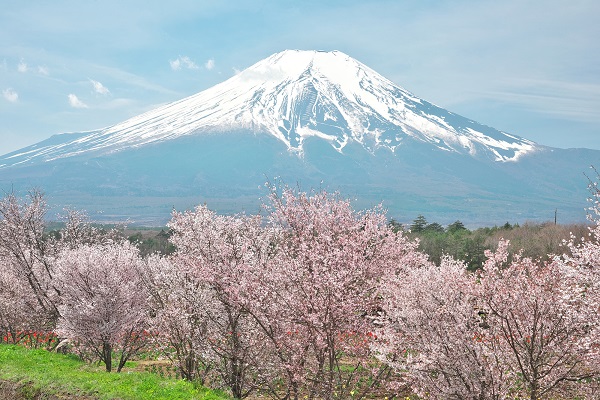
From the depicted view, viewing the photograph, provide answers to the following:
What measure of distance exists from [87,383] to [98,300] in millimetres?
3480

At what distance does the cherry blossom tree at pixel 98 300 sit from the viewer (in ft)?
56.8

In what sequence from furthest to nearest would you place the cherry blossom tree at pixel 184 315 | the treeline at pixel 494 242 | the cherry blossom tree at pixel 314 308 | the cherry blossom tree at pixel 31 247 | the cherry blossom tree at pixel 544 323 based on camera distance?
1. the treeline at pixel 494 242
2. the cherry blossom tree at pixel 31 247
3. the cherry blossom tree at pixel 184 315
4. the cherry blossom tree at pixel 314 308
5. the cherry blossom tree at pixel 544 323

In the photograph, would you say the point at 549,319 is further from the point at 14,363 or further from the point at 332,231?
the point at 14,363

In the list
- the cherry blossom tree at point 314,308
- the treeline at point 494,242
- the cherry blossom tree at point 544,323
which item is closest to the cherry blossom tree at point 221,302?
the cherry blossom tree at point 314,308

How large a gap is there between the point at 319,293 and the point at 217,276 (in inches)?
119

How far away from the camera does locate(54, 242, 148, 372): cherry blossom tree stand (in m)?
17.3

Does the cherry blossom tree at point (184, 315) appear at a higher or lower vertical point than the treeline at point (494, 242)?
higher

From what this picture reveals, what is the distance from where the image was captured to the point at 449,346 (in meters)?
10.3

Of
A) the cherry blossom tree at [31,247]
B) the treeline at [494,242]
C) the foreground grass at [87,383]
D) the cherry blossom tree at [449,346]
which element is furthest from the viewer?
the treeline at [494,242]

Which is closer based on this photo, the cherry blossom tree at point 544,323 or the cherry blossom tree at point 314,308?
the cherry blossom tree at point 544,323

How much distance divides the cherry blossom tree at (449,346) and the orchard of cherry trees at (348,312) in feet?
0.13

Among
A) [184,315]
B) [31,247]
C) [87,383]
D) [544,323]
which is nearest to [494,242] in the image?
[31,247]

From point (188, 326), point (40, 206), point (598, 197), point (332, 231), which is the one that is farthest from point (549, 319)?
point (40, 206)

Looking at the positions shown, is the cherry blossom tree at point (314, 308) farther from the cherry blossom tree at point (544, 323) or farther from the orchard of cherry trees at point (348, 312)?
the cherry blossom tree at point (544, 323)
